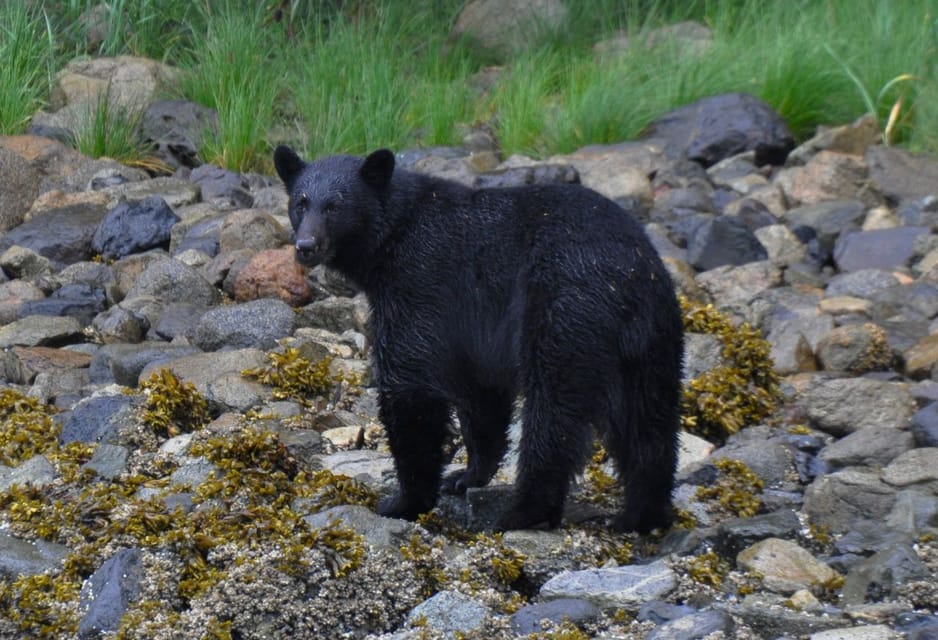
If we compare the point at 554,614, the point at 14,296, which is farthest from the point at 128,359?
the point at 554,614

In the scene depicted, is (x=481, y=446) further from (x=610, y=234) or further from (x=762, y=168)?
(x=762, y=168)

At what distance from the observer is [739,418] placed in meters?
7.49

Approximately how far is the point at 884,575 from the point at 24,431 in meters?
4.07

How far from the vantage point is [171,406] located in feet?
23.2

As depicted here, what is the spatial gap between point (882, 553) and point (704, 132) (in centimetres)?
740

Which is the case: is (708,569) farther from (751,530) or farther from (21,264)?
(21,264)

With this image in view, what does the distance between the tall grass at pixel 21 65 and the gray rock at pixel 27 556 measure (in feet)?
24.4

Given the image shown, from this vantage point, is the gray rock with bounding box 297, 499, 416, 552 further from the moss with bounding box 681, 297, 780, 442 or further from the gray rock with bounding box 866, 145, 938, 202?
the gray rock with bounding box 866, 145, 938, 202

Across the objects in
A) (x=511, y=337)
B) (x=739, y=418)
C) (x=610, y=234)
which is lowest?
(x=739, y=418)

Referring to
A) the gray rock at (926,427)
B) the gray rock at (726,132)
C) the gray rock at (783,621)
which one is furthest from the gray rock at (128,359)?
the gray rock at (726,132)

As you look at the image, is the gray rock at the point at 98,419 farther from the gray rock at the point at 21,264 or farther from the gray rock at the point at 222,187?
the gray rock at the point at 222,187

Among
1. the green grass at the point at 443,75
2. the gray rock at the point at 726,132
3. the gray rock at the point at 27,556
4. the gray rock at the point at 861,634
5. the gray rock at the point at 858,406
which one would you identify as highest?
the green grass at the point at 443,75

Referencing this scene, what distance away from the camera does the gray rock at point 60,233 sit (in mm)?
10430

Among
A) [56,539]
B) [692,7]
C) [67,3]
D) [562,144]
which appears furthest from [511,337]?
[692,7]
